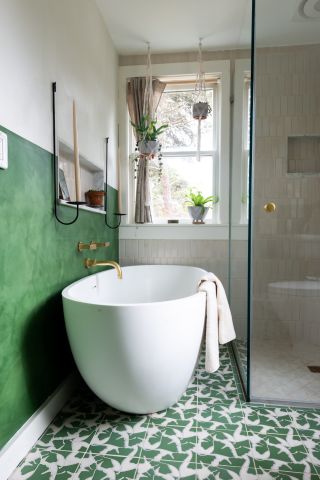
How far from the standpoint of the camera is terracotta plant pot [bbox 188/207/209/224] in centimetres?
292

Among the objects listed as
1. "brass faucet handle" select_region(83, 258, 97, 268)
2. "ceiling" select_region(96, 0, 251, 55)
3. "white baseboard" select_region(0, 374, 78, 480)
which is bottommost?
"white baseboard" select_region(0, 374, 78, 480)

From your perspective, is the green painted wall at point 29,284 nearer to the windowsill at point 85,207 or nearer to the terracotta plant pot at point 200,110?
the windowsill at point 85,207

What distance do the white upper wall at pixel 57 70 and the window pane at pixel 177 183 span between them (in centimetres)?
49

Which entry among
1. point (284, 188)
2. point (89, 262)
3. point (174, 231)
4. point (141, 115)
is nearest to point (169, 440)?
point (89, 262)

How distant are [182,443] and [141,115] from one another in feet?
8.56

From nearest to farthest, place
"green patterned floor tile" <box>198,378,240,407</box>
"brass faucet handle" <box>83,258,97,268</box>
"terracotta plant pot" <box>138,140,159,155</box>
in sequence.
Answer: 1. "green patterned floor tile" <box>198,378,240,407</box>
2. "brass faucet handle" <box>83,258,97,268</box>
3. "terracotta plant pot" <box>138,140,159,155</box>

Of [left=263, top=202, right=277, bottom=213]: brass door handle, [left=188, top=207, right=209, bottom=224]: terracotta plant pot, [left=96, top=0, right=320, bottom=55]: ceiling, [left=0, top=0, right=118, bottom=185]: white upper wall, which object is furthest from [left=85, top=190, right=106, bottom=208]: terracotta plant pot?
[left=96, top=0, right=320, bottom=55]: ceiling

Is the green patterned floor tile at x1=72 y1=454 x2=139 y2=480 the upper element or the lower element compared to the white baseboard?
lower

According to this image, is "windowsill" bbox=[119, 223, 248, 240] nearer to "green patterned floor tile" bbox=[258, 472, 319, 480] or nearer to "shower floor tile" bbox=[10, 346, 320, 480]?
"shower floor tile" bbox=[10, 346, 320, 480]

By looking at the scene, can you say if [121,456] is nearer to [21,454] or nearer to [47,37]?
[21,454]

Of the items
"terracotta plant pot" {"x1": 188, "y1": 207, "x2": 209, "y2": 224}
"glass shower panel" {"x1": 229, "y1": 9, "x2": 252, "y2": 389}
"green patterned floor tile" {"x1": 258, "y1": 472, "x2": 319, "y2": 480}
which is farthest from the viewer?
"terracotta plant pot" {"x1": 188, "y1": 207, "x2": 209, "y2": 224}

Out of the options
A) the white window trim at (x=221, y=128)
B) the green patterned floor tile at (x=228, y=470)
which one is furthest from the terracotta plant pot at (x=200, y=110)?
the green patterned floor tile at (x=228, y=470)

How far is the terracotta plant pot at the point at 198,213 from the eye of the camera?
2916 mm

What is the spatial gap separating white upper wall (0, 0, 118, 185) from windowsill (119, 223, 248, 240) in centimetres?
49
